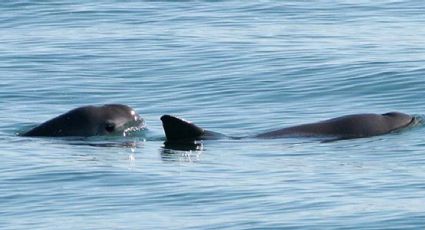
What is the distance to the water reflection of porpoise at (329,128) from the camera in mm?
19875

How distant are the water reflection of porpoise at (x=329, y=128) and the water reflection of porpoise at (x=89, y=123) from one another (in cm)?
111

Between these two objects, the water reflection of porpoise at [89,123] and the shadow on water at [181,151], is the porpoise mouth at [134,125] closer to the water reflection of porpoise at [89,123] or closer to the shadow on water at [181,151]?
the water reflection of porpoise at [89,123]

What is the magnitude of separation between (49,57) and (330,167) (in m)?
11.6

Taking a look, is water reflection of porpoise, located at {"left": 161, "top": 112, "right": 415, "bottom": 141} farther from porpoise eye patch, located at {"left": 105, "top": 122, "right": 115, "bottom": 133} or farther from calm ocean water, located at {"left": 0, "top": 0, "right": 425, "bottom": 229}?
porpoise eye patch, located at {"left": 105, "top": 122, "right": 115, "bottom": 133}

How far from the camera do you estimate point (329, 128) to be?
2011 cm

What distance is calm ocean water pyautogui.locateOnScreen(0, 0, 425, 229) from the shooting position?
15719 millimetres

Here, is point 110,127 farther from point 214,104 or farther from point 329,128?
point 214,104

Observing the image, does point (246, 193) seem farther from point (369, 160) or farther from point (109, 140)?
point (109, 140)

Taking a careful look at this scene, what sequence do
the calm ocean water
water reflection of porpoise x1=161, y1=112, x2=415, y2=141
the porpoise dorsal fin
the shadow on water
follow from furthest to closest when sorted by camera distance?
1. water reflection of porpoise x1=161, y1=112, x2=415, y2=141
2. the porpoise dorsal fin
3. the shadow on water
4. the calm ocean water

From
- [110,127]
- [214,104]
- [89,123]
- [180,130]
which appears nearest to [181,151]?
[180,130]

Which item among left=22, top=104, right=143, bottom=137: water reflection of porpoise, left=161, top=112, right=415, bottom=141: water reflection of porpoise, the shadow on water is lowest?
the shadow on water

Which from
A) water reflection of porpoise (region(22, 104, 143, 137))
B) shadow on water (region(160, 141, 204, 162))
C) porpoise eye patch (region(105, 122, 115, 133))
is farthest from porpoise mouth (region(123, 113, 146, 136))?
shadow on water (region(160, 141, 204, 162))

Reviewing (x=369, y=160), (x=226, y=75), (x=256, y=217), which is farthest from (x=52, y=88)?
(x=256, y=217)

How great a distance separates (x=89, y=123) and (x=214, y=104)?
3019 millimetres
